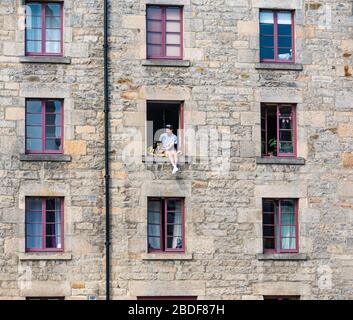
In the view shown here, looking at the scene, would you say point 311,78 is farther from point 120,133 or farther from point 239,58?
point 120,133

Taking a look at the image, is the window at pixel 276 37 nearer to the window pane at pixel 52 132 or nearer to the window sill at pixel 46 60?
the window sill at pixel 46 60

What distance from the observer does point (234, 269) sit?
130 feet

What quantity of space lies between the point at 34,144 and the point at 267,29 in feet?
23.9

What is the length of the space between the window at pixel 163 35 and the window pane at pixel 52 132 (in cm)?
336

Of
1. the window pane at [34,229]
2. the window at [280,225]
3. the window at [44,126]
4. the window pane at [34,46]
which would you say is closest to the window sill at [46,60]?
the window pane at [34,46]

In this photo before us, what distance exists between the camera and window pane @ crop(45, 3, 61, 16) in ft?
132

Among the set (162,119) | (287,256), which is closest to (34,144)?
(162,119)

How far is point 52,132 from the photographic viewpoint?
3984 centimetres

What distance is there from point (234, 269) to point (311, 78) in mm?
5799

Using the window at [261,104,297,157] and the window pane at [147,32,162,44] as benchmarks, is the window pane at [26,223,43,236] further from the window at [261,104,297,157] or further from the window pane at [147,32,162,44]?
the window at [261,104,297,157]

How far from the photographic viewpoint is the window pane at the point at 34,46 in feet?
131

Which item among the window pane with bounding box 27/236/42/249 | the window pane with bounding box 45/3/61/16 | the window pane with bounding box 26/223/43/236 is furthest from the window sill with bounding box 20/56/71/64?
the window pane with bounding box 27/236/42/249

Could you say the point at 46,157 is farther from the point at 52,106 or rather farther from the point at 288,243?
the point at 288,243
